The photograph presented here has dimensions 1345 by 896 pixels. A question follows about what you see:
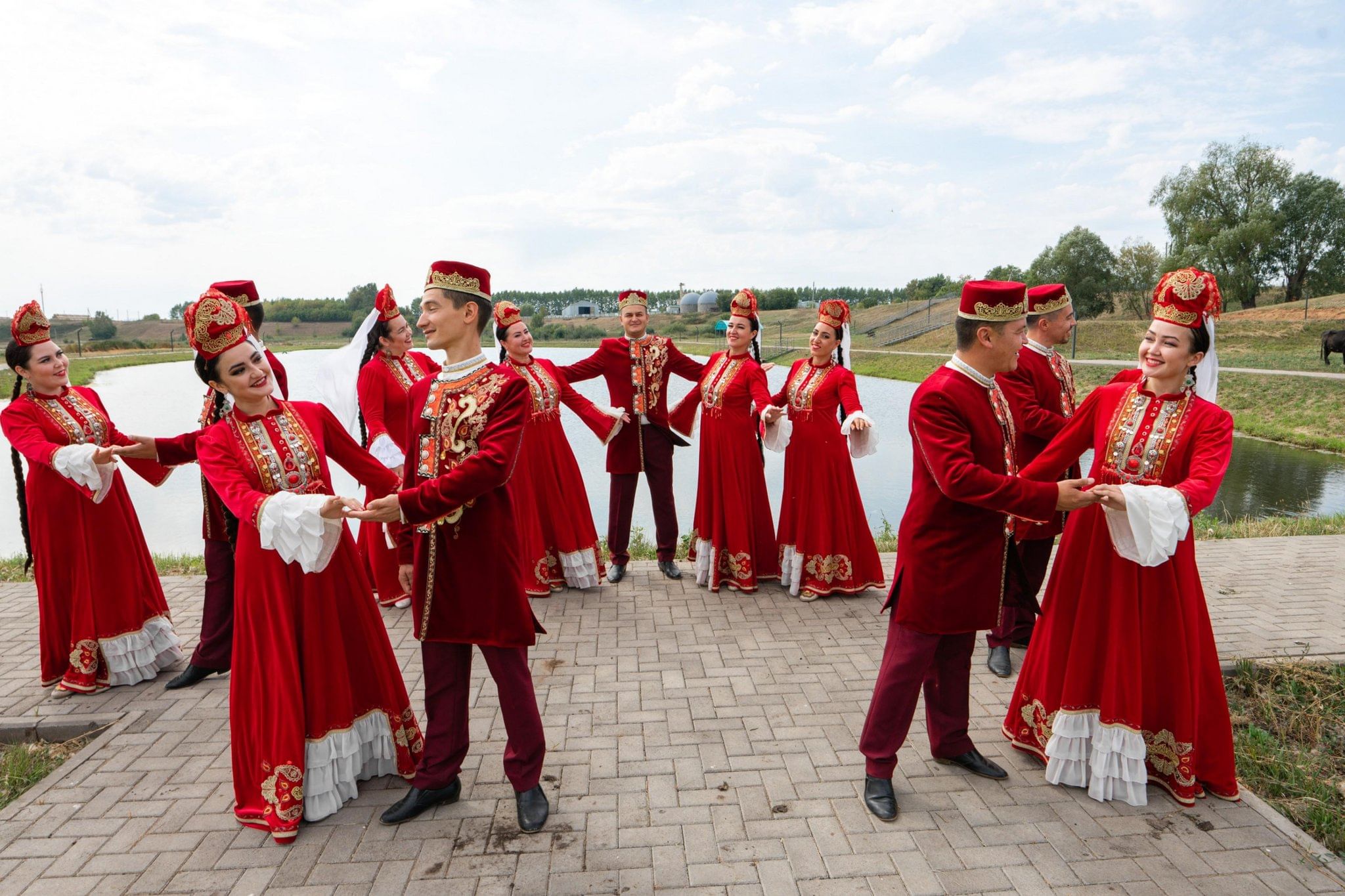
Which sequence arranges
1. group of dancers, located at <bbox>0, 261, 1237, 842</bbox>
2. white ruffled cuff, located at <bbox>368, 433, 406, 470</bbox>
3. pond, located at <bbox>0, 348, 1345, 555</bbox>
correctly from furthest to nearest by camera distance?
pond, located at <bbox>0, 348, 1345, 555</bbox> < white ruffled cuff, located at <bbox>368, 433, 406, 470</bbox> < group of dancers, located at <bbox>0, 261, 1237, 842</bbox>

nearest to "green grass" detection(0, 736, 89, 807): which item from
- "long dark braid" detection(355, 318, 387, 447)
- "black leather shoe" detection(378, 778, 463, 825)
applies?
"black leather shoe" detection(378, 778, 463, 825)

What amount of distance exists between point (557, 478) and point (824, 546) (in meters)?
2.15

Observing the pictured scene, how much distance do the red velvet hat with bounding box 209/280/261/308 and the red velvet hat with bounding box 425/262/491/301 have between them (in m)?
2.03

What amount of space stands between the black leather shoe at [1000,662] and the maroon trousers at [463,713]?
283 cm

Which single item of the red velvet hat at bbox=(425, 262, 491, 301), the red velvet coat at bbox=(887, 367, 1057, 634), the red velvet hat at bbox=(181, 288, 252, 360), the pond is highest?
the red velvet hat at bbox=(425, 262, 491, 301)

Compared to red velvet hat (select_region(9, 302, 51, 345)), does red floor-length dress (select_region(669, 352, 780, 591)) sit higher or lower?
lower

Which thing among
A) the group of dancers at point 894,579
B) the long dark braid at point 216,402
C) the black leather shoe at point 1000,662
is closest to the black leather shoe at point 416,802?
the group of dancers at point 894,579

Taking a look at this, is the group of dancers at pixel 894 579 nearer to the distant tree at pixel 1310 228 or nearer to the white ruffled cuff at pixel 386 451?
the white ruffled cuff at pixel 386 451

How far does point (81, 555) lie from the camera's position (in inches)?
173

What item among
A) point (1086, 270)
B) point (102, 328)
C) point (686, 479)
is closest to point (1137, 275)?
point (1086, 270)

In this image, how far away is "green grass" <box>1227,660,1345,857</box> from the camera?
3262 millimetres

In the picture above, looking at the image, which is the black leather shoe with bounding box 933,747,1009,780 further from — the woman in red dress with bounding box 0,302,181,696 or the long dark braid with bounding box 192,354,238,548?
the woman in red dress with bounding box 0,302,181,696

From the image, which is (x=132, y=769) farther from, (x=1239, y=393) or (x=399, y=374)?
(x=1239, y=393)

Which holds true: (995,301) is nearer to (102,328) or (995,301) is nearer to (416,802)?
(416,802)
